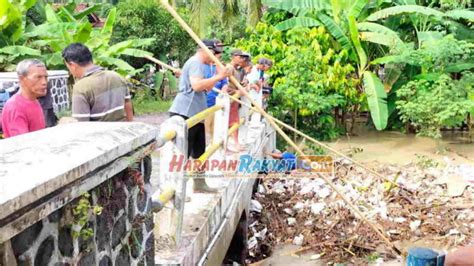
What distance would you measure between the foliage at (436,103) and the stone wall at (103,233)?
29.9 feet

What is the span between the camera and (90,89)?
3.39m

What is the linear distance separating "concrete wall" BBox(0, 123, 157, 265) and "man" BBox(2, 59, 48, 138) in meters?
1.38

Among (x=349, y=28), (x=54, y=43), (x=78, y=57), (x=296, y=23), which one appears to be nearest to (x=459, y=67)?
(x=349, y=28)

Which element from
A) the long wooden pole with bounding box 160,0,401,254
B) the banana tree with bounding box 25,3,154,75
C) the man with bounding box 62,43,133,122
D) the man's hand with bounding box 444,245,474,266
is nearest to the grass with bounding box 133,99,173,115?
the banana tree with bounding box 25,3,154,75

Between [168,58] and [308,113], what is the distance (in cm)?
741

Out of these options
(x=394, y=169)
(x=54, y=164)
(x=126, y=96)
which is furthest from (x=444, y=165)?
(x=54, y=164)

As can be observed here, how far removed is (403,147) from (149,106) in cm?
746

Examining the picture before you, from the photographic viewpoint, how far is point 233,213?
4898mm

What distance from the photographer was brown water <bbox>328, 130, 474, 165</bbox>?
10680 mm

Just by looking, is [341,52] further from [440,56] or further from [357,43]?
[440,56]

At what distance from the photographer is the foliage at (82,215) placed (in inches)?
61.6

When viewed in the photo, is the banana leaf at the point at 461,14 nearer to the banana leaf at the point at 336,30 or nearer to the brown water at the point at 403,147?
the banana leaf at the point at 336,30

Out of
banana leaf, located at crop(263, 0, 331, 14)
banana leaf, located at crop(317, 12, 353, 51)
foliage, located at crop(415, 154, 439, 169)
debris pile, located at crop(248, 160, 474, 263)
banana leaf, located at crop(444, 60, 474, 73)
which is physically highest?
banana leaf, located at crop(263, 0, 331, 14)

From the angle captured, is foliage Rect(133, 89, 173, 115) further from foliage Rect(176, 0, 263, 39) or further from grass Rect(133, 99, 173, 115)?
foliage Rect(176, 0, 263, 39)
